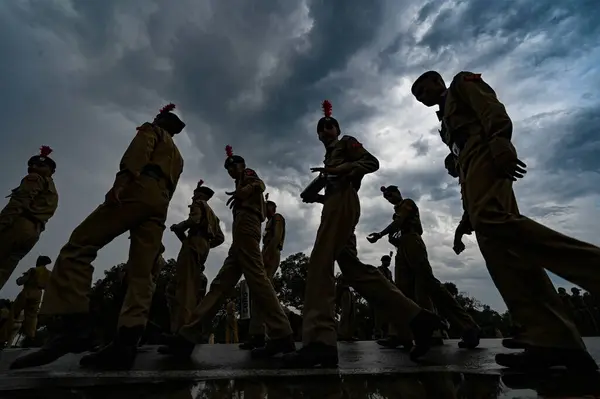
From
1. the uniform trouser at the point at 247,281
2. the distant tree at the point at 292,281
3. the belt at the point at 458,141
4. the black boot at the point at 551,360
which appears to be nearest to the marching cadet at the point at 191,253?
the uniform trouser at the point at 247,281

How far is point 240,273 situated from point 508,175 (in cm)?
331

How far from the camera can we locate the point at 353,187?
3.79 meters

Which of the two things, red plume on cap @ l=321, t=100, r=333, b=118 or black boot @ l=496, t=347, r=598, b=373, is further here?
red plume on cap @ l=321, t=100, r=333, b=118

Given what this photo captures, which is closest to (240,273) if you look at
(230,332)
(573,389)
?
(573,389)

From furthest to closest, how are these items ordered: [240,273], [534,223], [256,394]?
[240,273], [534,223], [256,394]

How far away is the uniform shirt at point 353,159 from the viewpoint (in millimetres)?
3672

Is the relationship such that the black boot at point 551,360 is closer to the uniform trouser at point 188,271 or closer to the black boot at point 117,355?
the black boot at point 117,355

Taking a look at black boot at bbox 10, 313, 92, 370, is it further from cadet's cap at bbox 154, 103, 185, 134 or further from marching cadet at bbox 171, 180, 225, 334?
marching cadet at bbox 171, 180, 225, 334

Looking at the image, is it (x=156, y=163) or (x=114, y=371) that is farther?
(x=156, y=163)

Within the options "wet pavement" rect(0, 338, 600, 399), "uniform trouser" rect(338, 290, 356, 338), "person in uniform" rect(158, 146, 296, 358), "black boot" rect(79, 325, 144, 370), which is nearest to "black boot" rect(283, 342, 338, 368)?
"wet pavement" rect(0, 338, 600, 399)

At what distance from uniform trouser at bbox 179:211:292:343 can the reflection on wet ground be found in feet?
5.37

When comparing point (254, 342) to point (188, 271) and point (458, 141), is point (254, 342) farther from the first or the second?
point (458, 141)

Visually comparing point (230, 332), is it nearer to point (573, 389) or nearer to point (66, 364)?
point (66, 364)

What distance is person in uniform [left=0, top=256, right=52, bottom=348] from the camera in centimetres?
1095
